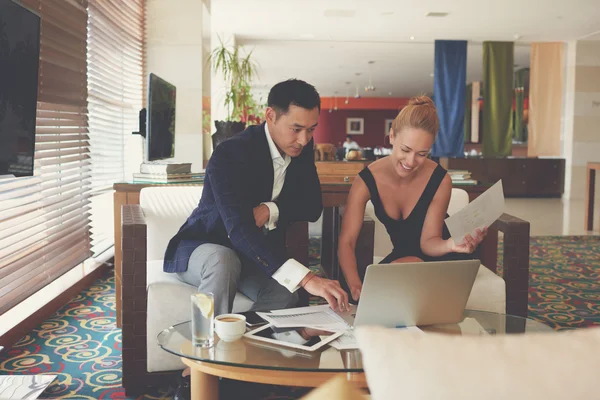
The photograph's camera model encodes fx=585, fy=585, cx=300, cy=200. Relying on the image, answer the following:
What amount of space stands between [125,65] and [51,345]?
315cm

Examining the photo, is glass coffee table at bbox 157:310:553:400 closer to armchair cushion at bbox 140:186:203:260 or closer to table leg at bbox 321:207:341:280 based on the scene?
armchair cushion at bbox 140:186:203:260

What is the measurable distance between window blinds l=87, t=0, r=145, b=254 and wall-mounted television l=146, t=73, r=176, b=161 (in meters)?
0.97

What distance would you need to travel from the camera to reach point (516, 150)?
14188 mm

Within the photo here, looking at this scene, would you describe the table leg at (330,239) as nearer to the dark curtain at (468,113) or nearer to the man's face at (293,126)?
the man's face at (293,126)

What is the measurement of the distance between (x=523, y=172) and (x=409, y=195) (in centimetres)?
978

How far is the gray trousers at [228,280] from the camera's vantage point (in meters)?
2.12

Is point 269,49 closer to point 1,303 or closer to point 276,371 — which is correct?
point 1,303

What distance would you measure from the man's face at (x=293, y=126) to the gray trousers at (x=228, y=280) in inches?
18.5

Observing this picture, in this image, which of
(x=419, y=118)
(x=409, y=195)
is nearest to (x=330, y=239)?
(x=409, y=195)

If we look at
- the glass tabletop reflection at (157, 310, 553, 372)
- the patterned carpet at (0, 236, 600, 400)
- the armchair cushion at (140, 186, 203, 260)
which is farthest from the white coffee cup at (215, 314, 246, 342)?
the armchair cushion at (140, 186, 203, 260)

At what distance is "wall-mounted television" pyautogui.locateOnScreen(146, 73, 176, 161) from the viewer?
3.16 metres

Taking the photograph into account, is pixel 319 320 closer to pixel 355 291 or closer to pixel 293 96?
pixel 355 291

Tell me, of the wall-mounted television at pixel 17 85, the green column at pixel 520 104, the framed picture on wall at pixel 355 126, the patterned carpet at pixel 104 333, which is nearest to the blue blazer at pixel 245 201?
the patterned carpet at pixel 104 333

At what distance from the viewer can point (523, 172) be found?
11.6 metres
